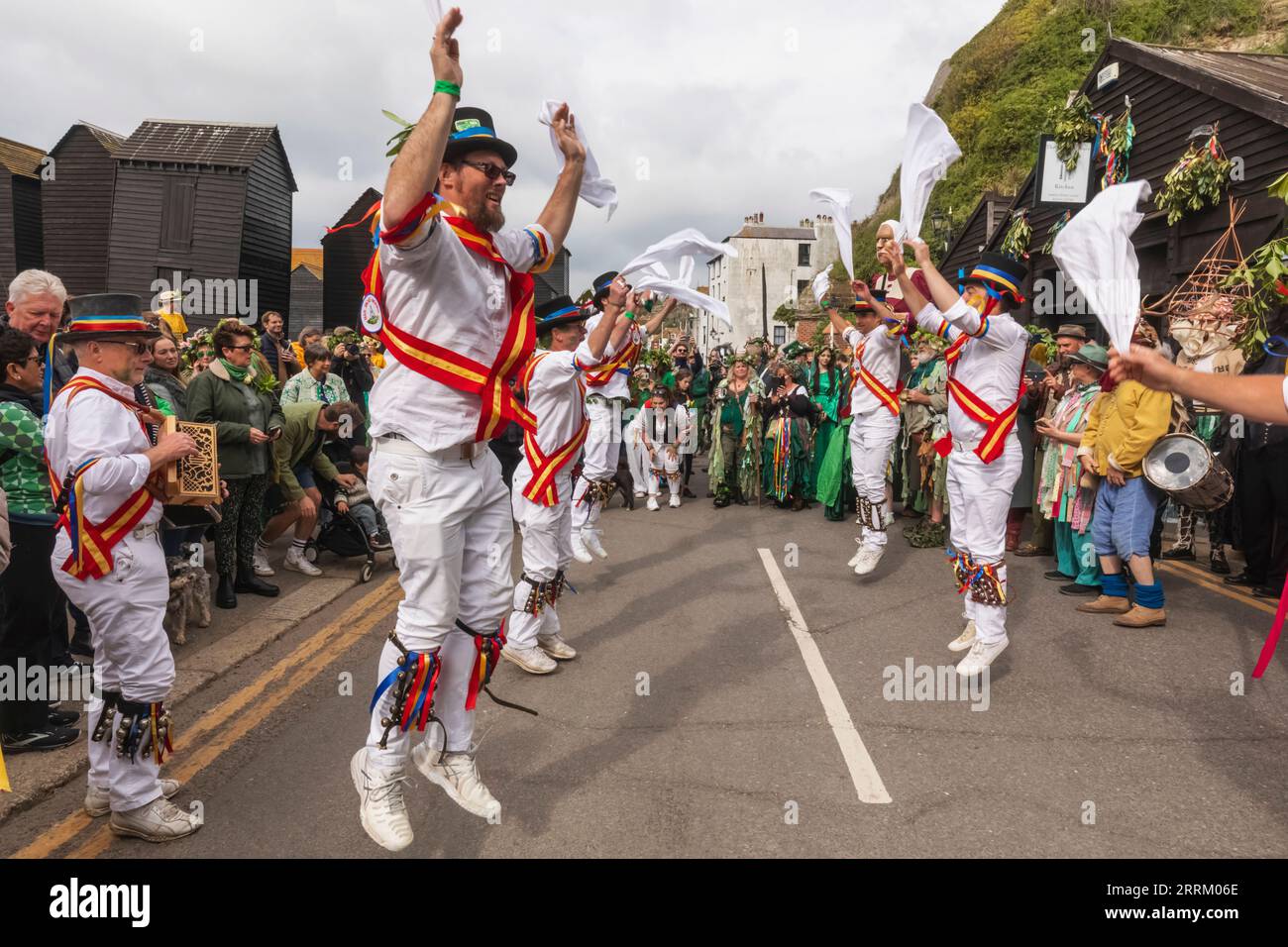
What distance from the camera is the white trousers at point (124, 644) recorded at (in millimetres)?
3273

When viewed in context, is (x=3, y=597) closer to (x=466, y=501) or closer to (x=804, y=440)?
(x=466, y=501)

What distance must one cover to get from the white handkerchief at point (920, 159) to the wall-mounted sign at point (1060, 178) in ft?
43.6

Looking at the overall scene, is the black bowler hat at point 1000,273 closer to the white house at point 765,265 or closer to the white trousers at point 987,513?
the white trousers at point 987,513

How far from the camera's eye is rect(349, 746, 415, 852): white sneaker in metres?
2.80

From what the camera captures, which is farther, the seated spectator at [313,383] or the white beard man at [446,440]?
the seated spectator at [313,383]

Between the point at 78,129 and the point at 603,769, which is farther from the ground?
the point at 78,129

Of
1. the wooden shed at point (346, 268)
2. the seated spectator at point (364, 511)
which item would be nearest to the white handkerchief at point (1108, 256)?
the seated spectator at point (364, 511)

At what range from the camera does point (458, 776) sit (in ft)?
10.2

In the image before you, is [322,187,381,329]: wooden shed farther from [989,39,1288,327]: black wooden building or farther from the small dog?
the small dog

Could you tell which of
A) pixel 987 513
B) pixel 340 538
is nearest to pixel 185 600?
pixel 340 538

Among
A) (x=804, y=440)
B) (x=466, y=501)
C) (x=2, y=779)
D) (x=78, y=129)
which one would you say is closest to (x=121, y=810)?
(x=2, y=779)

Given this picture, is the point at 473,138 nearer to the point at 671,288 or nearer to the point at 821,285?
the point at 671,288
